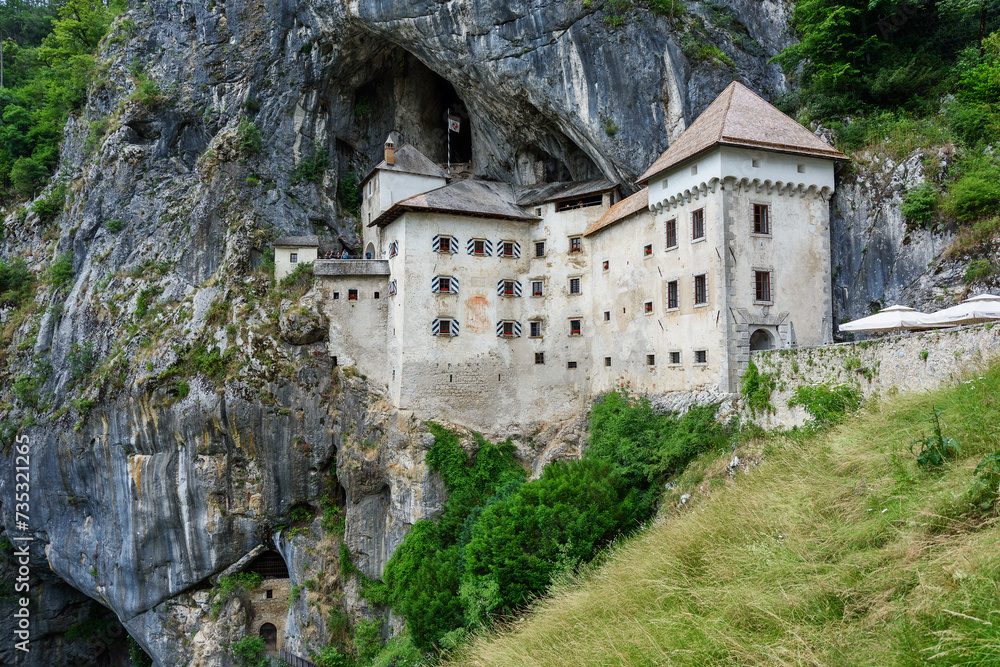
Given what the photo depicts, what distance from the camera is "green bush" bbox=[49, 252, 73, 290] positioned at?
43.1m

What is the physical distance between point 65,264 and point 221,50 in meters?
16.9

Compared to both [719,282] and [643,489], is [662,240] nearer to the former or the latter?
[719,282]

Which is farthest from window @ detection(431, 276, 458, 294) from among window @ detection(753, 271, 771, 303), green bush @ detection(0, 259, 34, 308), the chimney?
green bush @ detection(0, 259, 34, 308)

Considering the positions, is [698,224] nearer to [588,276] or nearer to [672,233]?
[672,233]

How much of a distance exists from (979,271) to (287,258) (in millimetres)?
30613

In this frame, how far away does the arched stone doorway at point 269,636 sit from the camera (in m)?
35.3

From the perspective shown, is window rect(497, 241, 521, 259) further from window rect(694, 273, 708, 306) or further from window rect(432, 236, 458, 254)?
window rect(694, 273, 708, 306)

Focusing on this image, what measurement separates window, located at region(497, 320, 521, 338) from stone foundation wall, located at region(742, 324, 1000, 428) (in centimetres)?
1394

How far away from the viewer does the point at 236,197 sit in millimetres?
38906

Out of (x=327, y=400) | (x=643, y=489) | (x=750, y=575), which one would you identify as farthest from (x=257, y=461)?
(x=750, y=575)

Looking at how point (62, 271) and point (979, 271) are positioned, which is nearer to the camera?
point (979, 271)

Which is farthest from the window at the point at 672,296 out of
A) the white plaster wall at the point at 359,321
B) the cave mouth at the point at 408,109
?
the cave mouth at the point at 408,109

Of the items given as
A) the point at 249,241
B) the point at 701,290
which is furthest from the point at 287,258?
the point at 701,290

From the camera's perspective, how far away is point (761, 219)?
80.6ft
